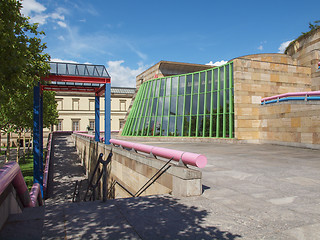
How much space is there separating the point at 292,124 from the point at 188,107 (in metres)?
11.7

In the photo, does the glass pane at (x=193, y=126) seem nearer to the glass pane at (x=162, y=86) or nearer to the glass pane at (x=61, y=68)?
the glass pane at (x=162, y=86)

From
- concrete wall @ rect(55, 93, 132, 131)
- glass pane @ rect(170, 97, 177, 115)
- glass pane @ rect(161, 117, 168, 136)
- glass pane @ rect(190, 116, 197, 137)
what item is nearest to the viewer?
glass pane @ rect(190, 116, 197, 137)

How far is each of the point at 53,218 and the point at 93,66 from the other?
1578 cm

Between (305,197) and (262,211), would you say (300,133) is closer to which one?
(305,197)

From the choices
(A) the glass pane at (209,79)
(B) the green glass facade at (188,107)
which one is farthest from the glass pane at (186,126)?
(A) the glass pane at (209,79)

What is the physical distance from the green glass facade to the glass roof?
35.6 ft

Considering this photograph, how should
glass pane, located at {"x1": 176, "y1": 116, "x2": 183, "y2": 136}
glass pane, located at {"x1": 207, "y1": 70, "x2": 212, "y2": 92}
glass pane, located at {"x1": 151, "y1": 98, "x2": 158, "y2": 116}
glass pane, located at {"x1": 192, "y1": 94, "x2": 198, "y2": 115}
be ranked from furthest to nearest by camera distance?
glass pane, located at {"x1": 151, "y1": 98, "x2": 158, "y2": 116}, glass pane, located at {"x1": 176, "y1": 116, "x2": 183, "y2": 136}, glass pane, located at {"x1": 192, "y1": 94, "x2": 198, "y2": 115}, glass pane, located at {"x1": 207, "y1": 70, "x2": 212, "y2": 92}

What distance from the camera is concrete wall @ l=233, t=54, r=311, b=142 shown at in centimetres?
2105

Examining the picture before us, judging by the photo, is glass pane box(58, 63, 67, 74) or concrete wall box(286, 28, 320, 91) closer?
glass pane box(58, 63, 67, 74)

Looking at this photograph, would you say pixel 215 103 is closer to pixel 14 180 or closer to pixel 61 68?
pixel 61 68

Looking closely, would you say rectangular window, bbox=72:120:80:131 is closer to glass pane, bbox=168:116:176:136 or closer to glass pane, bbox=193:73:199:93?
glass pane, bbox=168:116:176:136

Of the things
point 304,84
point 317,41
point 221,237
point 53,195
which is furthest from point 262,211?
point 317,41

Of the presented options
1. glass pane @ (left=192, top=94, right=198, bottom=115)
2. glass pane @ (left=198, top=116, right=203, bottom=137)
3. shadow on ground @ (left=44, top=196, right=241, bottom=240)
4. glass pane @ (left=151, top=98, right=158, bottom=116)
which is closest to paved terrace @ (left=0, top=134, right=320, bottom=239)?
shadow on ground @ (left=44, top=196, right=241, bottom=240)

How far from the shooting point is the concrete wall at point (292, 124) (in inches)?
599
